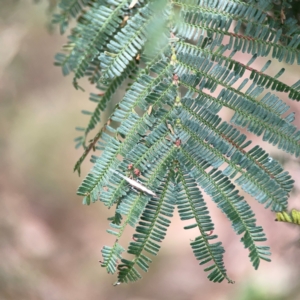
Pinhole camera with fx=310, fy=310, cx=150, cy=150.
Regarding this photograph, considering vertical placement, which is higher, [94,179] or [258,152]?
[258,152]

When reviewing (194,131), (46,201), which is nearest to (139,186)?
(194,131)

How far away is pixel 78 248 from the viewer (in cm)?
147

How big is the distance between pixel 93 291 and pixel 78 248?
0.67ft

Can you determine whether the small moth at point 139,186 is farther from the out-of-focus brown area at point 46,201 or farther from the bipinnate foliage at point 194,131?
the out-of-focus brown area at point 46,201

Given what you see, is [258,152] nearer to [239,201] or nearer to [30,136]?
[239,201]

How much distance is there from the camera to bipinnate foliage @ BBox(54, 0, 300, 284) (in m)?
0.55

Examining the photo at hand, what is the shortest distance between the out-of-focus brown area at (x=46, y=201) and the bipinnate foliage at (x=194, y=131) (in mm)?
809

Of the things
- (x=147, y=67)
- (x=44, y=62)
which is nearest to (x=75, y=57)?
(x=147, y=67)

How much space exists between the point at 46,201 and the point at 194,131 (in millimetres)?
1154

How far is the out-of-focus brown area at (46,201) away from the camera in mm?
1391

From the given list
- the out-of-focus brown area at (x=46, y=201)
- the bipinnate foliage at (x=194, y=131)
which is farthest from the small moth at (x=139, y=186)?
the out-of-focus brown area at (x=46, y=201)

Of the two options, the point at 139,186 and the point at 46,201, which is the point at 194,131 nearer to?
the point at 139,186

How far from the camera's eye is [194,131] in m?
0.56

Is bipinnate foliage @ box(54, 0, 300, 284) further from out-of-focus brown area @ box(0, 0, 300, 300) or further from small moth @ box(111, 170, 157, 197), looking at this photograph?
out-of-focus brown area @ box(0, 0, 300, 300)
